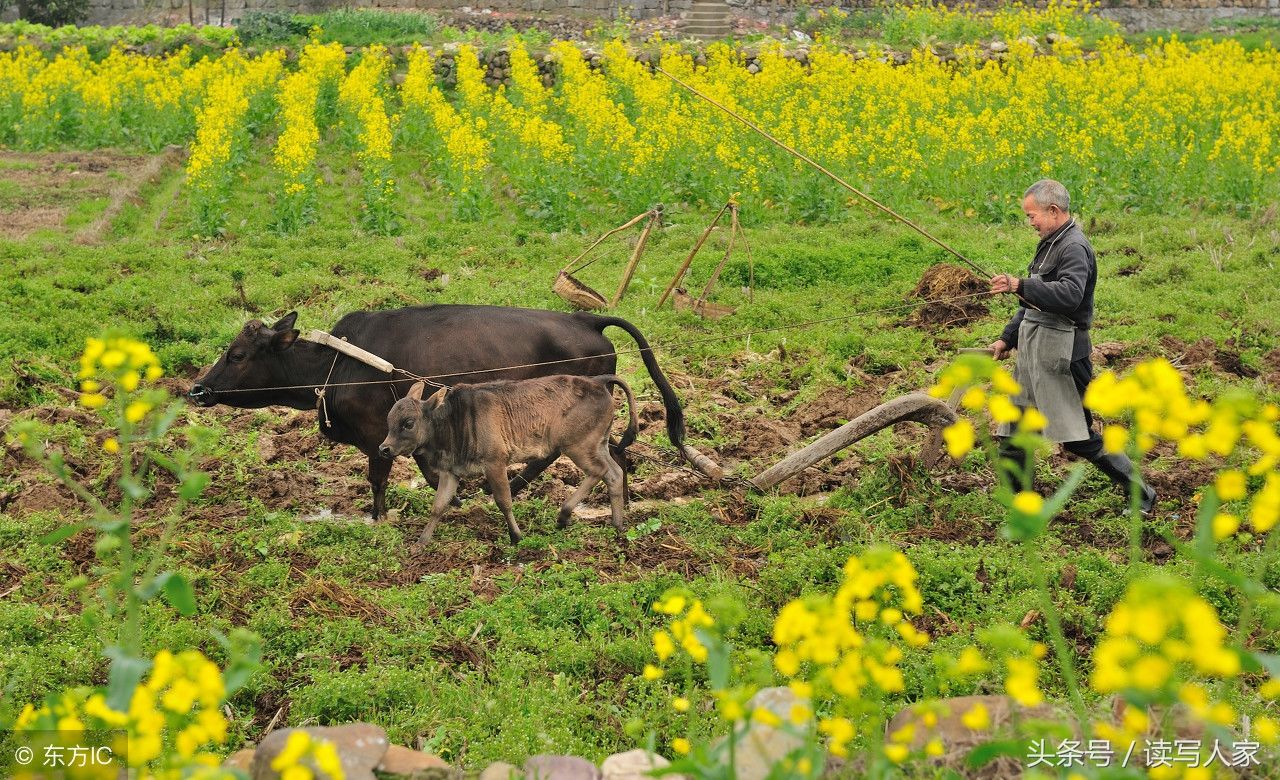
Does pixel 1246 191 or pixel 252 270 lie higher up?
pixel 1246 191

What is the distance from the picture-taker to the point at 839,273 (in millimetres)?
12500

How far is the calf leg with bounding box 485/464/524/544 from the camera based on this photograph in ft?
23.5

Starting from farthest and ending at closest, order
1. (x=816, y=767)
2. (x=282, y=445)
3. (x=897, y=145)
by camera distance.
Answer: (x=897, y=145), (x=282, y=445), (x=816, y=767)

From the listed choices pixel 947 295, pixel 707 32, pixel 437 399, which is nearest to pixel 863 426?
pixel 437 399

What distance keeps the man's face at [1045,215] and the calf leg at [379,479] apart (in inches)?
159

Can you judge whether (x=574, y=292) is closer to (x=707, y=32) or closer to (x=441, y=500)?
(x=441, y=500)

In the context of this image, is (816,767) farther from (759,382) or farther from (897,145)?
(897,145)

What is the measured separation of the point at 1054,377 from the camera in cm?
709

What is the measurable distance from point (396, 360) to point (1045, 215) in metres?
3.95

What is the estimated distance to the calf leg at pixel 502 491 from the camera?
716cm

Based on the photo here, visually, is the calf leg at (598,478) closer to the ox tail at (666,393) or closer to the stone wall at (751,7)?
the ox tail at (666,393)

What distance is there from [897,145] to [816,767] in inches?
508

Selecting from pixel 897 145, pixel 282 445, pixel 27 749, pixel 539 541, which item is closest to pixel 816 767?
pixel 27 749

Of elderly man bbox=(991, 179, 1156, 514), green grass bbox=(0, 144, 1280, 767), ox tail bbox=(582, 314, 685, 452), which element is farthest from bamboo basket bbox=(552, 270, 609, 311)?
elderly man bbox=(991, 179, 1156, 514)
